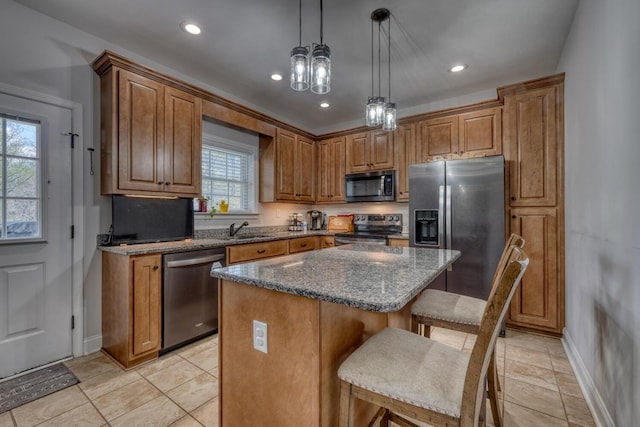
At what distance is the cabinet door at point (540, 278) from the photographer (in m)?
2.75

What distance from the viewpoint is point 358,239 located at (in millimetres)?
3885

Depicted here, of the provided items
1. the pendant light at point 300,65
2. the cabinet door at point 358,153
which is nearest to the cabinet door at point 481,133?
the cabinet door at point 358,153

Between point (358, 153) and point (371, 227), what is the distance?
114cm

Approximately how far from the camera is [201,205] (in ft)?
11.0

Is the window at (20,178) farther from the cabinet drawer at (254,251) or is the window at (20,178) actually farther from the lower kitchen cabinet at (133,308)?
the cabinet drawer at (254,251)

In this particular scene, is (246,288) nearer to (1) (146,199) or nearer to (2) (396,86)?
(1) (146,199)

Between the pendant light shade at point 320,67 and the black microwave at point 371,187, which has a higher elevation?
the pendant light shade at point 320,67

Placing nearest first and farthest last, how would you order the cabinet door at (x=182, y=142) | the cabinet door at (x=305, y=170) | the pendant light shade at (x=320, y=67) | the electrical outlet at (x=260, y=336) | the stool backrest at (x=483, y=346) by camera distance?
the stool backrest at (x=483, y=346)
the electrical outlet at (x=260, y=336)
the pendant light shade at (x=320, y=67)
the cabinet door at (x=182, y=142)
the cabinet door at (x=305, y=170)

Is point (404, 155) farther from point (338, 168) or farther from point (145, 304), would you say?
point (145, 304)

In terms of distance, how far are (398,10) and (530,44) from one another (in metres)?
1.38

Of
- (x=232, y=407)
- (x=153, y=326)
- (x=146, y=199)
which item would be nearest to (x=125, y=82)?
(x=146, y=199)

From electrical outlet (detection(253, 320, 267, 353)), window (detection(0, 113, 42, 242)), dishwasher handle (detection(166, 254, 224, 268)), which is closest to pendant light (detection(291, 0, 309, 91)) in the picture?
electrical outlet (detection(253, 320, 267, 353))

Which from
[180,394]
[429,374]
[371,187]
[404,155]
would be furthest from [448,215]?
[180,394]

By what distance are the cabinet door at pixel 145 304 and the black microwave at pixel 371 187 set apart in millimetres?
2740
